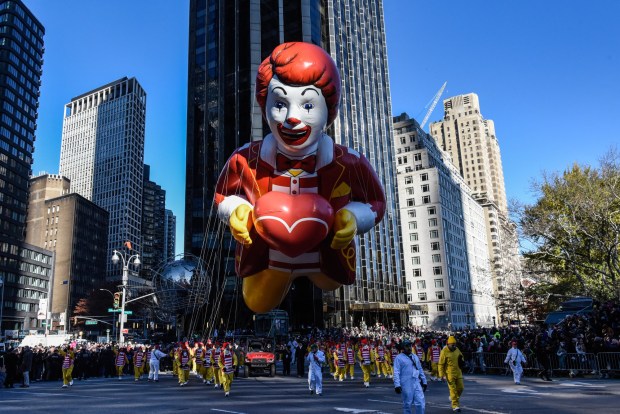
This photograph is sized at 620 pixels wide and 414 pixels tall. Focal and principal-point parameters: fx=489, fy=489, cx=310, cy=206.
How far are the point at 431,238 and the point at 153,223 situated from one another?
11983 cm

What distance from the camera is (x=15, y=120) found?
279 ft

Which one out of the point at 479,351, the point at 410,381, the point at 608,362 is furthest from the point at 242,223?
the point at 479,351

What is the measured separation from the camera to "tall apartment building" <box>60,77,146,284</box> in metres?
148

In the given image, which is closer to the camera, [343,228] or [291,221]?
[291,221]

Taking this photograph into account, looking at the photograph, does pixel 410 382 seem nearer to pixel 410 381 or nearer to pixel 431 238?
pixel 410 381

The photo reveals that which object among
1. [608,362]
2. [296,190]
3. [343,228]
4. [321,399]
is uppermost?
[296,190]

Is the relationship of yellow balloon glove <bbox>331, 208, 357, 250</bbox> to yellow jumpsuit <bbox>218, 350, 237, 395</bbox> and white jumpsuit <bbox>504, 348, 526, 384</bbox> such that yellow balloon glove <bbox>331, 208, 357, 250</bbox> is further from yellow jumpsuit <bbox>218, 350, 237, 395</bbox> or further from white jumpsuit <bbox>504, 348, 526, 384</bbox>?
white jumpsuit <bbox>504, 348, 526, 384</bbox>

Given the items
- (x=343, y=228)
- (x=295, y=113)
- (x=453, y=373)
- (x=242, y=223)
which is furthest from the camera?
(x=453, y=373)

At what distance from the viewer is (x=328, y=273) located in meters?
10.2

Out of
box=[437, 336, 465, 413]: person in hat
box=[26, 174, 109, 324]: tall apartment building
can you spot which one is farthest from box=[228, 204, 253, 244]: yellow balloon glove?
box=[26, 174, 109, 324]: tall apartment building

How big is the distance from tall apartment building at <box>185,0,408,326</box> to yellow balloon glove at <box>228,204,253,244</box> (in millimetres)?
34119

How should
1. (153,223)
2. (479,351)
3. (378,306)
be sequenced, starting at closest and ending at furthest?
(479,351) → (378,306) → (153,223)

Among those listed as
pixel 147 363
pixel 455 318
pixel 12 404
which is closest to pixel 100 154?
pixel 455 318

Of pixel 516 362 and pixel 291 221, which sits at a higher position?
pixel 291 221
